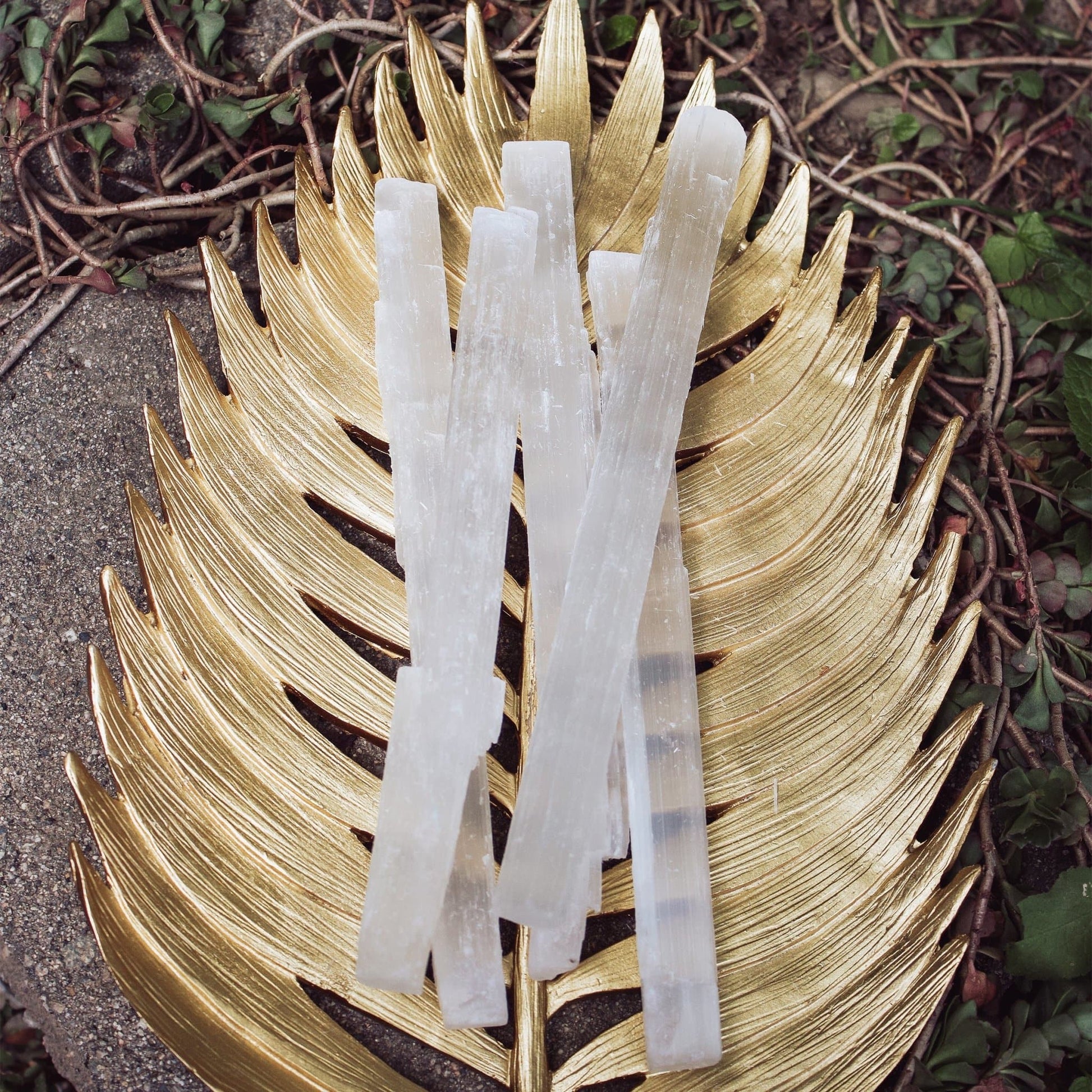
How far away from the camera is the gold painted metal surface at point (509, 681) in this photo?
2.52 ft

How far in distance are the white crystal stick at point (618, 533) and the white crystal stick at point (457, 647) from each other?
0.05 m

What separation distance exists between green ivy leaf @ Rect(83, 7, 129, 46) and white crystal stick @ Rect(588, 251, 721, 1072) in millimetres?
662

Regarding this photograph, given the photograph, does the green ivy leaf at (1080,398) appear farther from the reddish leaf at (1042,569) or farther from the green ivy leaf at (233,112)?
the green ivy leaf at (233,112)

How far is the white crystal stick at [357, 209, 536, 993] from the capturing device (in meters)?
0.73

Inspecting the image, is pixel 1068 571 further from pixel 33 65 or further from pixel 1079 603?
pixel 33 65

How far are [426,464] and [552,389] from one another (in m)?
0.13

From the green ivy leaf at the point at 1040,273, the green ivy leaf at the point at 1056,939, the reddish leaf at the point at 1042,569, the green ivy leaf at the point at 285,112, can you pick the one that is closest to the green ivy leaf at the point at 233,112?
the green ivy leaf at the point at 285,112

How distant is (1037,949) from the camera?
829 mm

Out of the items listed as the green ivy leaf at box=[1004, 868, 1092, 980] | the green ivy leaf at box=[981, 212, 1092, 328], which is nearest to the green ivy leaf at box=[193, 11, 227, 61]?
the green ivy leaf at box=[981, 212, 1092, 328]

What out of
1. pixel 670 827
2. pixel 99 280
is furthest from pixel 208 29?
pixel 670 827

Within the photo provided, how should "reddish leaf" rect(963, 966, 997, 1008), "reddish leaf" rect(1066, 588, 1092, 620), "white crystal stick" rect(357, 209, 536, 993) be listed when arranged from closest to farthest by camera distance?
1. "white crystal stick" rect(357, 209, 536, 993)
2. "reddish leaf" rect(963, 966, 997, 1008)
3. "reddish leaf" rect(1066, 588, 1092, 620)

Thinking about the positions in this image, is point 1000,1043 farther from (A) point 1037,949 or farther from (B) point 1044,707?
(B) point 1044,707

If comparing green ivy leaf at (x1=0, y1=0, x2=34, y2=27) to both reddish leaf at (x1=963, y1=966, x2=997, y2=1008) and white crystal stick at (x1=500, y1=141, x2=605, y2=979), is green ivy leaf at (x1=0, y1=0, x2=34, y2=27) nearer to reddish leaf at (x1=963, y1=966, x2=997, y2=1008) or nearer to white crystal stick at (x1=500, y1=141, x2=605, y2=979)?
white crystal stick at (x1=500, y1=141, x2=605, y2=979)

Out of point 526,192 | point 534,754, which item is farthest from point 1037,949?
point 526,192
